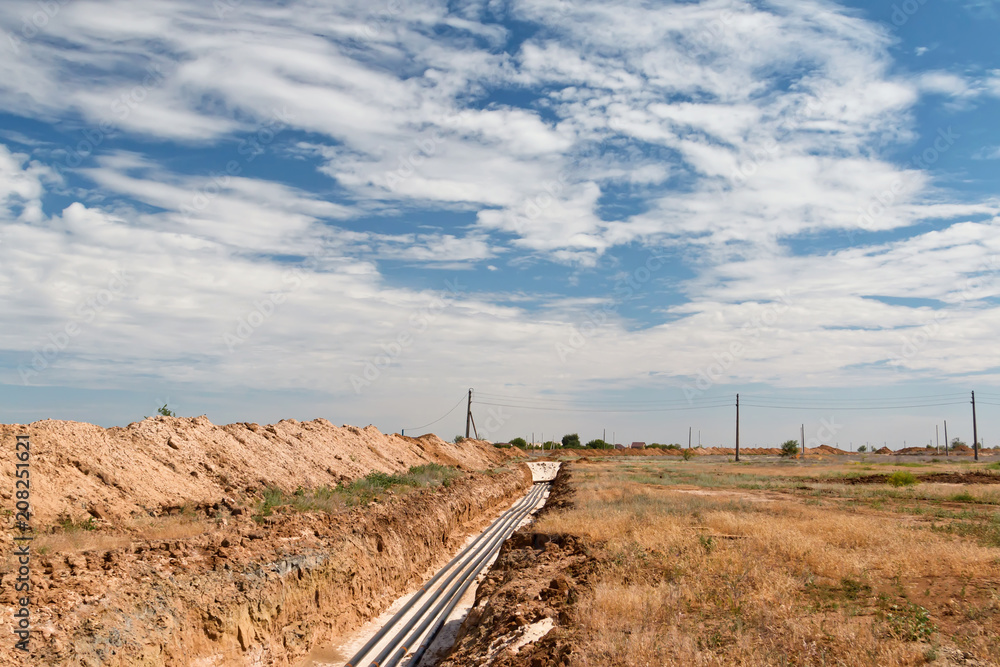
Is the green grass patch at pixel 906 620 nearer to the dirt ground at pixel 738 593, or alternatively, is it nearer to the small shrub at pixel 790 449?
the dirt ground at pixel 738 593

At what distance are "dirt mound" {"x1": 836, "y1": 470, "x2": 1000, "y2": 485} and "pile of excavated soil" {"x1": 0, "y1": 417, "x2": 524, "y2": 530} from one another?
112ft

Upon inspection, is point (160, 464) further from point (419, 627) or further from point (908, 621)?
point (908, 621)

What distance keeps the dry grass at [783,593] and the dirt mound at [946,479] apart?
28.8 metres

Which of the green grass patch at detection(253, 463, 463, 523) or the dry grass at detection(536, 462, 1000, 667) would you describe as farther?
the green grass patch at detection(253, 463, 463, 523)

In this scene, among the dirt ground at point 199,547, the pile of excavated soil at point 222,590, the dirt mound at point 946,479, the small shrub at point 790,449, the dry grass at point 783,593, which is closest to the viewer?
the dry grass at point 783,593

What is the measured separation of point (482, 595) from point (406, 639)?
6.95 ft

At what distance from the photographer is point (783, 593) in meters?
9.77

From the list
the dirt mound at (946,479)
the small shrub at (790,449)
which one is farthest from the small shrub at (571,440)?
the dirt mound at (946,479)

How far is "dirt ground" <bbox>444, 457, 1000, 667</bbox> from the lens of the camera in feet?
24.2

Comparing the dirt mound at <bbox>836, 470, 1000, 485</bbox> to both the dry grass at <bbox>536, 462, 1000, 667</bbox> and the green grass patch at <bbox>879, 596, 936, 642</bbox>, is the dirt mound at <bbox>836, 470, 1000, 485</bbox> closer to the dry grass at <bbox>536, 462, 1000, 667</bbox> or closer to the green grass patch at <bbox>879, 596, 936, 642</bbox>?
the dry grass at <bbox>536, 462, 1000, 667</bbox>

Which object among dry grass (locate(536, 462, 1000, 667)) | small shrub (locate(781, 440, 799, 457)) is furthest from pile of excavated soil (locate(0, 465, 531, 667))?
small shrub (locate(781, 440, 799, 457))

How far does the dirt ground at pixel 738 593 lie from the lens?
7.36 m

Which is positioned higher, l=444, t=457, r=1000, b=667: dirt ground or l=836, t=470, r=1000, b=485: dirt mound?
l=836, t=470, r=1000, b=485: dirt mound

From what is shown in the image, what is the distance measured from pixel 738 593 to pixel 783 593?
0.77m
